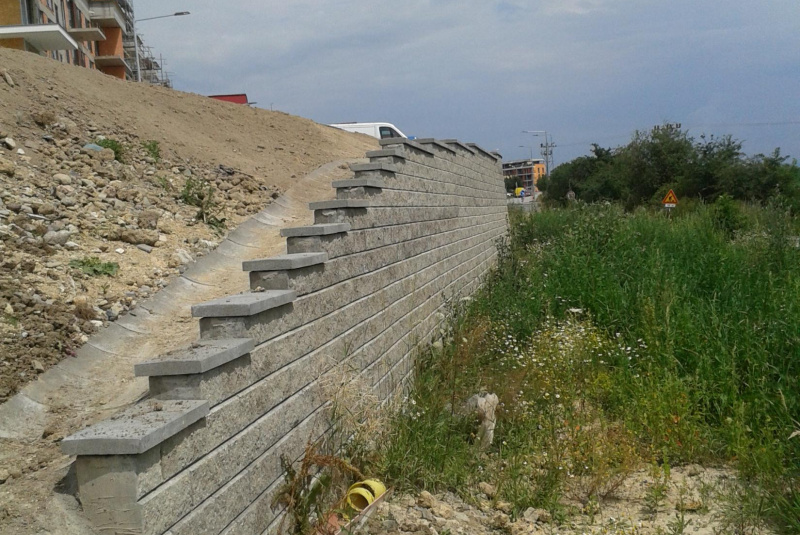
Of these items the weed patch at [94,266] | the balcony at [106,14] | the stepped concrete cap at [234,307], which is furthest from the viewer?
the balcony at [106,14]

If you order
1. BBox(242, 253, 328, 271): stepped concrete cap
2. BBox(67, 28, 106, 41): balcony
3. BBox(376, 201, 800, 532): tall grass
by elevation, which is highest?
BBox(67, 28, 106, 41): balcony

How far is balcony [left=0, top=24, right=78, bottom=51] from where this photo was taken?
27453 mm

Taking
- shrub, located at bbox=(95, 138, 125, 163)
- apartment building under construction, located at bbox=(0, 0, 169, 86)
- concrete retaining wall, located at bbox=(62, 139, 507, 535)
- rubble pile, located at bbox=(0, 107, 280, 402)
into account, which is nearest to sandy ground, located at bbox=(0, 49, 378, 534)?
rubble pile, located at bbox=(0, 107, 280, 402)

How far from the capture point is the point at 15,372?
5.02m

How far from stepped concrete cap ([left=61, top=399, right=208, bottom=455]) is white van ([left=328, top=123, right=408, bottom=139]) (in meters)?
17.9

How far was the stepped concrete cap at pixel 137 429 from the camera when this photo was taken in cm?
230

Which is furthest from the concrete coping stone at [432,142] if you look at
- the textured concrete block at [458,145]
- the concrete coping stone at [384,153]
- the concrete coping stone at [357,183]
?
the concrete coping stone at [357,183]

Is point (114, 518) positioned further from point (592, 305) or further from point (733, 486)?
point (592, 305)

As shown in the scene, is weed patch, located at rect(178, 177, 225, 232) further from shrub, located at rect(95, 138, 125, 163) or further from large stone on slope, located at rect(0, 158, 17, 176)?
large stone on slope, located at rect(0, 158, 17, 176)

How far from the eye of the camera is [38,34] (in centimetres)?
2792

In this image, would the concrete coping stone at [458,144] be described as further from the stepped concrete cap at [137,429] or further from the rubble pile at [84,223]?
the stepped concrete cap at [137,429]

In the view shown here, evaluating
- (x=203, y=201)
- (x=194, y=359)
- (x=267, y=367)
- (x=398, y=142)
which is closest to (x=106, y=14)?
(x=203, y=201)

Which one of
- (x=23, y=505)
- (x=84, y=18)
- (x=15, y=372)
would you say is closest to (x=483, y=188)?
(x=15, y=372)

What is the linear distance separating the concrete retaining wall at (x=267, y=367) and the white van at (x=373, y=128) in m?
13.5
